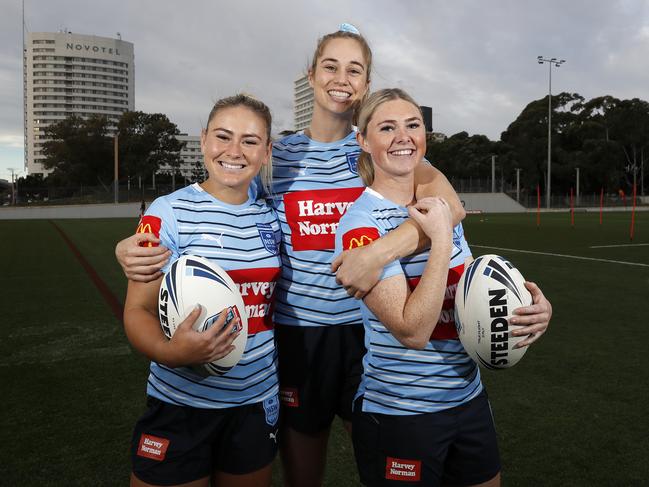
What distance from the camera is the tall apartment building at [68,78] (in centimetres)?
12625

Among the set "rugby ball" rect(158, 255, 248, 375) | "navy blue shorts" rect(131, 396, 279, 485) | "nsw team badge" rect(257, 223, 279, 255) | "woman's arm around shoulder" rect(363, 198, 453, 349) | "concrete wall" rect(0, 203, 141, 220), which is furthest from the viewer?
"concrete wall" rect(0, 203, 141, 220)

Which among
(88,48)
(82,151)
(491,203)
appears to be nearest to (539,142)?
(491,203)

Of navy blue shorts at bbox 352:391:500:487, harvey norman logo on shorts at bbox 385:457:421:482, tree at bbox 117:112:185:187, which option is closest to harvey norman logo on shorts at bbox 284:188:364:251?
navy blue shorts at bbox 352:391:500:487

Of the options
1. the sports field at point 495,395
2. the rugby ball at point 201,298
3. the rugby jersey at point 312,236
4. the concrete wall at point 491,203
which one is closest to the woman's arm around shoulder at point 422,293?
the rugby ball at point 201,298

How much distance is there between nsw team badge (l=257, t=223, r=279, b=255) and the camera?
2.11 metres

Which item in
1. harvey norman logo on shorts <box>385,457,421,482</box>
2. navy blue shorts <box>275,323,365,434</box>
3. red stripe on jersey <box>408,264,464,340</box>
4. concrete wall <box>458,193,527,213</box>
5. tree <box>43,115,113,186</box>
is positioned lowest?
harvey norman logo on shorts <box>385,457,421,482</box>

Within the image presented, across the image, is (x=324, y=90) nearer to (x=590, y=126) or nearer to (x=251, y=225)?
(x=251, y=225)

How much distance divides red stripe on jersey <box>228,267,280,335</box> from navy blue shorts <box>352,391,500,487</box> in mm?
493

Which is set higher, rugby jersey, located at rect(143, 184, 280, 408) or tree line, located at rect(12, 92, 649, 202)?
tree line, located at rect(12, 92, 649, 202)

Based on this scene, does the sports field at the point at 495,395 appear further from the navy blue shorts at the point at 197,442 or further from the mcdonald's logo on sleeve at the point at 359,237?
the mcdonald's logo on sleeve at the point at 359,237

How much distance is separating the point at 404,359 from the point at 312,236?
0.73 metres

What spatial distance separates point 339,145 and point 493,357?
46.4 inches

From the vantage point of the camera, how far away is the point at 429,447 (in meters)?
1.76

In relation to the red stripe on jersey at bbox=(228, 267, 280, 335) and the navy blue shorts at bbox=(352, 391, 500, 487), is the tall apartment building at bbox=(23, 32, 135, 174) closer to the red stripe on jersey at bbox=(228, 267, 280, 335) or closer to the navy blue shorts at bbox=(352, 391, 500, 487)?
the red stripe on jersey at bbox=(228, 267, 280, 335)
